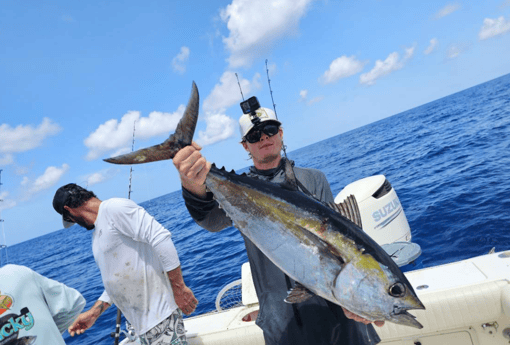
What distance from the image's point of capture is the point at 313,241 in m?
1.65

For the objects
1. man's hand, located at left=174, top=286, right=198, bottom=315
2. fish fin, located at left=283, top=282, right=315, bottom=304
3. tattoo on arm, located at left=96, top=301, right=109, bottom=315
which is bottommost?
man's hand, located at left=174, top=286, right=198, bottom=315

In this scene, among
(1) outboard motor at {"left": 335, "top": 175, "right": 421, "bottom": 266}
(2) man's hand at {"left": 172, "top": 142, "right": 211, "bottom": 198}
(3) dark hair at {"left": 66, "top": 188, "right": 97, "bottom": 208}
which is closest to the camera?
(2) man's hand at {"left": 172, "top": 142, "right": 211, "bottom": 198}

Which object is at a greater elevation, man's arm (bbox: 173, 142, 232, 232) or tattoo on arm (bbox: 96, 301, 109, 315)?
man's arm (bbox: 173, 142, 232, 232)

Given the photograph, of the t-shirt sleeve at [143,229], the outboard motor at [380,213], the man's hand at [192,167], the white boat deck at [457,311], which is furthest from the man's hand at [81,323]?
the outboard motor at [380,213]

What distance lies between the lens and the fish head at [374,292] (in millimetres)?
1506

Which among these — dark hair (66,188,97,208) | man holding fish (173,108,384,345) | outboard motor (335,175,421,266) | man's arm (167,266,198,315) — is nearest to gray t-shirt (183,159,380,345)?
man holding fish (173,108,384,345)

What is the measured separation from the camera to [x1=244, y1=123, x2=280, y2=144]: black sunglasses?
231 cm

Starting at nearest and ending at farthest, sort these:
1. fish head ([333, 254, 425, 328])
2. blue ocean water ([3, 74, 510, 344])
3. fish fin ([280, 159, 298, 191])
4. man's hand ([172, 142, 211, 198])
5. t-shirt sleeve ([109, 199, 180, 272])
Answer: fish head ([333, 254, 425, 328]) → man's hand ([172, 142, 211, 198]) → fish fin ([280, 159, 298, 191]) → t-shirt sleeve ([109, 199, 180, 272]) → blue ocean water ([3, 74, 510, 344])

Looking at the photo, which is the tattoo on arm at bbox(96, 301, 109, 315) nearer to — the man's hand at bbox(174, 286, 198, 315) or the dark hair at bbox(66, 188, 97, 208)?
the man's hand at bbox(174, 286, 198, 315)

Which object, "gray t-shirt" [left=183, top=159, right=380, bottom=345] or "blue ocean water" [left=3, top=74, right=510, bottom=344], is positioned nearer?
"gray t-shirt" [left=183, top=159, right=380, bottom=345]

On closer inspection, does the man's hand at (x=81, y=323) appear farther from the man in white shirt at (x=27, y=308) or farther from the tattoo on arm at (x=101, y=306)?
the man in white shirt at (x=27, y=308)

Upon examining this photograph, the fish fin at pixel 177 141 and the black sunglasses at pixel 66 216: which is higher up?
the fish fin at pixel 177 141

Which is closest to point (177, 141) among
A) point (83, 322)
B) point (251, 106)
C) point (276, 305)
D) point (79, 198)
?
point (251, 106)

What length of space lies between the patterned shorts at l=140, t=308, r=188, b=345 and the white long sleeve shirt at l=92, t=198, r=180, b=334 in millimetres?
64
